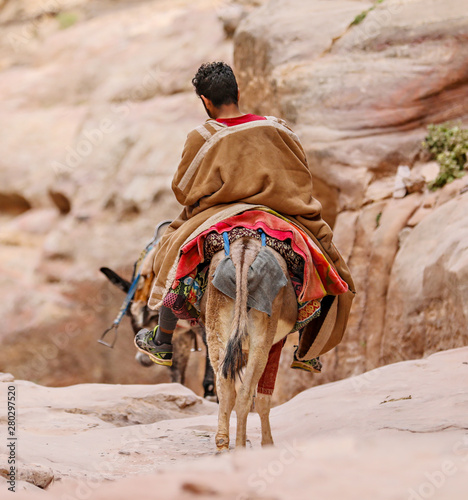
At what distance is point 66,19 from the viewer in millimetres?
23984

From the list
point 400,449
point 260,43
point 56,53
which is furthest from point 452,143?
point 56,53

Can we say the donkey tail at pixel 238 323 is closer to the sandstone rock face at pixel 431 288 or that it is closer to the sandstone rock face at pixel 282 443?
the sandstone rock face at pixel 282 443

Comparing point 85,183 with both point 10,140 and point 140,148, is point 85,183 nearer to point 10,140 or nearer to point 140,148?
point 140,148

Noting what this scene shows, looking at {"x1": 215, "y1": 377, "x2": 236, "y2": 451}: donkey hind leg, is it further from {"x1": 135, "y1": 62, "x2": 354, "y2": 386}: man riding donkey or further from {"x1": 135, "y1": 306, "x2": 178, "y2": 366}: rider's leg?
{"x1": 135, "y1": 306, "x2": 178, "y2": 366}: rider's leg

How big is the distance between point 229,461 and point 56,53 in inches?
855

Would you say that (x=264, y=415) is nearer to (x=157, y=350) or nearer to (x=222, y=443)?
(x=222, y=443)

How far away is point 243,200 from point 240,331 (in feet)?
3.57

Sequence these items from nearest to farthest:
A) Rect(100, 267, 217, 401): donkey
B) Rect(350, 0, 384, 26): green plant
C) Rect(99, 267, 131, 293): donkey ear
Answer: Rect(100, 267, 217, 401): donkey
Rect(99, 267, 131, 293): donkey ear
Rect(350, 0, 384, 26): green plant

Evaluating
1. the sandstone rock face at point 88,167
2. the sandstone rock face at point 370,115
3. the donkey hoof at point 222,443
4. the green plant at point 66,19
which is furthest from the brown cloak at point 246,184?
the green plant at point 66,19

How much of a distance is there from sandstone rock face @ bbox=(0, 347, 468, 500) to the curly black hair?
2.53 metres

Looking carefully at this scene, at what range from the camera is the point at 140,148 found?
55.5 ft

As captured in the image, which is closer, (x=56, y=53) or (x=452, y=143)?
(x=452, y=143)

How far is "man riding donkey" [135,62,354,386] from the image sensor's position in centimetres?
478

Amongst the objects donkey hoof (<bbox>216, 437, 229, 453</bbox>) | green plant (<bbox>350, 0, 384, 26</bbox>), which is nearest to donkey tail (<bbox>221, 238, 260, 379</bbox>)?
donkey hoof (<bbox>216, 437, 229, 453</bbox>)
